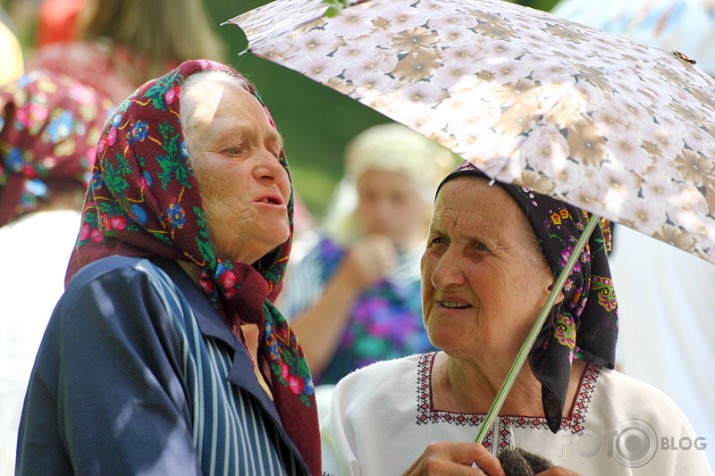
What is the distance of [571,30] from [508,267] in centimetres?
70

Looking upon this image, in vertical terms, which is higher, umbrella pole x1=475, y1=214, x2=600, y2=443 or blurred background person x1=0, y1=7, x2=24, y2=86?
umbrella pole x1=475, y1=214, x2=600, y2=443

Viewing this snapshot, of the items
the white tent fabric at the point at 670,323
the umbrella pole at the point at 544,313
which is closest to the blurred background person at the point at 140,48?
the white tent fabric at the point at 670,323

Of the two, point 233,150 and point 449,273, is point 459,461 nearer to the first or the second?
point 449,273

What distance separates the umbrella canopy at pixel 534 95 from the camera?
107 inches

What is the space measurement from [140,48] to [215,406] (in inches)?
161

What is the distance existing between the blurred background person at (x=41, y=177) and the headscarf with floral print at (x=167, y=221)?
1.08 m

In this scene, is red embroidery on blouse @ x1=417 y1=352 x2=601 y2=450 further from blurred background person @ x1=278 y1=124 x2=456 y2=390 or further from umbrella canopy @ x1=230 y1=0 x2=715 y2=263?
blurred background person @ x1=278 y1=124 x2=456 y2=390

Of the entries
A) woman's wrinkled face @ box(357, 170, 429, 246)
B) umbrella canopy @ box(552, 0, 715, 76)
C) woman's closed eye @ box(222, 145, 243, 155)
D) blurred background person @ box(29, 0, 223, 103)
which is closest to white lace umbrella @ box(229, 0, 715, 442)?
woman's closed eye @ box(222, 145, 243, 155)

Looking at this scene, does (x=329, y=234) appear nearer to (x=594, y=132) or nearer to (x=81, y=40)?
(x=81, y=40)

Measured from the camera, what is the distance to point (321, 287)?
239 inches

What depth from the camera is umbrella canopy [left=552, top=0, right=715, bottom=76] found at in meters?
5.69

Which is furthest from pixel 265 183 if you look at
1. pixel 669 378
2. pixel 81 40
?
pixel 81 40

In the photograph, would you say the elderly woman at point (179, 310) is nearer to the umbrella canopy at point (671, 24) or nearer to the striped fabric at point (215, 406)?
the striped fabric at point (215, 406)

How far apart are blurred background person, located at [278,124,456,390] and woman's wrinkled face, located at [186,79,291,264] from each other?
2.56m
